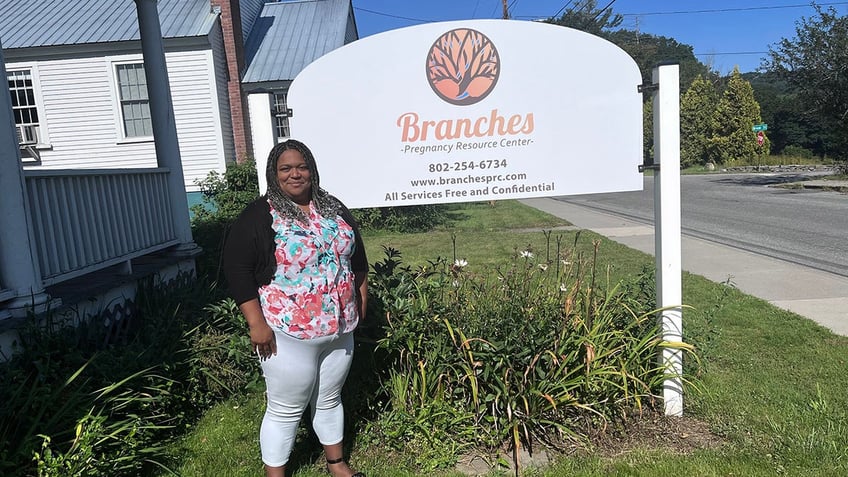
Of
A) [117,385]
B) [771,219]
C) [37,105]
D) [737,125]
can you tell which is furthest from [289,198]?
[737,125]

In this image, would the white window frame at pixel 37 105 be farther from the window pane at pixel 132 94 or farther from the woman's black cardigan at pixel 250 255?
the woman's black cardigan at pixel 250 255

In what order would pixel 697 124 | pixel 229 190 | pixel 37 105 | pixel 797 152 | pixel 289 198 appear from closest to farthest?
pixel 289 198 → pixel 229 190 → pixel 37 105 → pixel 797 152 → pixel 697 124

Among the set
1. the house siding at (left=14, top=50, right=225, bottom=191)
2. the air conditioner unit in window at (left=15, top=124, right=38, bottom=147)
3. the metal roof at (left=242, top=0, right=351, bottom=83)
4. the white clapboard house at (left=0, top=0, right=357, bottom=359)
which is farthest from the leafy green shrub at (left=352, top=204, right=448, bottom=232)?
the air conditioner unit in window at (left=15, top=124, right=38, bottom=147)

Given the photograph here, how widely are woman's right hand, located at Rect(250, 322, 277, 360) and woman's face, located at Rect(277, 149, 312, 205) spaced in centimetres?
57

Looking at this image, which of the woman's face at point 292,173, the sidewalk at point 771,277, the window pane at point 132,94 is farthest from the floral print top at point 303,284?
the window pane at point 132,94

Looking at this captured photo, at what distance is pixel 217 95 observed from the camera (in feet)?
46.6

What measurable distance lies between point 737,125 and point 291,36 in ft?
116

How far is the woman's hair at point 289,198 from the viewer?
2.40 m

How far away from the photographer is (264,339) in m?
2.35

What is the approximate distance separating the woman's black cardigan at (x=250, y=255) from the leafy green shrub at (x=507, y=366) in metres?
0.97

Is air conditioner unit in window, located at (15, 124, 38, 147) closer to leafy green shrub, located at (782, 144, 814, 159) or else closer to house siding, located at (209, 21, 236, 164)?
house siding, located at (209, 21, 236, 164)

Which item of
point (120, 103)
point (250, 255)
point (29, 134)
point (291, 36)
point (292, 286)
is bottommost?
point (292, 286)

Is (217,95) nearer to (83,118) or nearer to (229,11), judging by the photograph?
(229,11)

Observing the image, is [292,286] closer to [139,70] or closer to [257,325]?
[257,325]
